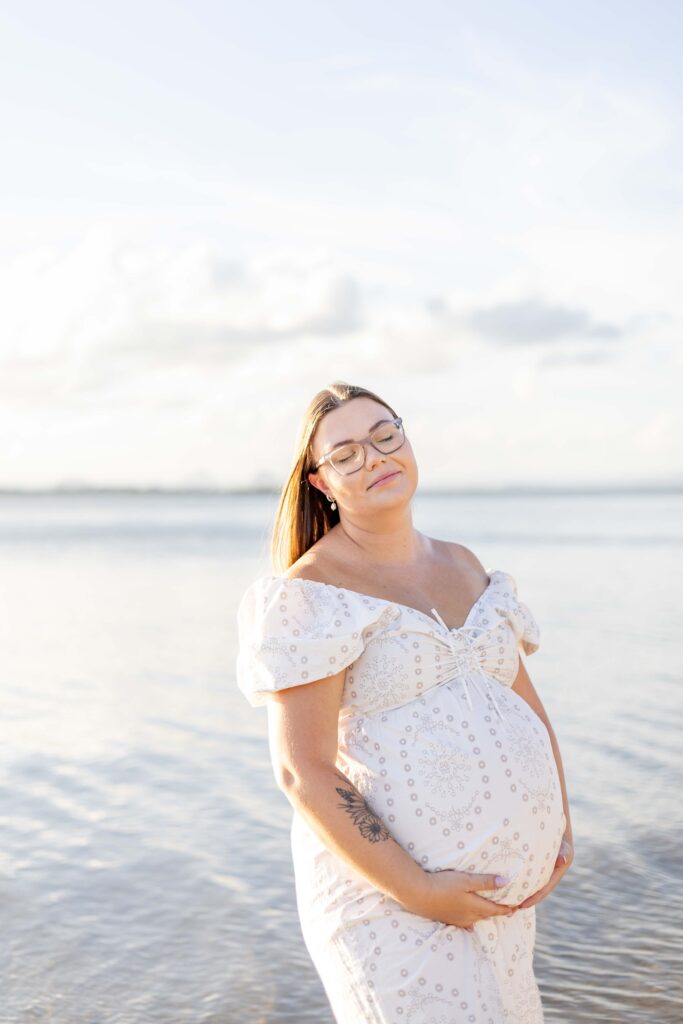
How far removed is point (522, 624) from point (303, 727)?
0.81 metres

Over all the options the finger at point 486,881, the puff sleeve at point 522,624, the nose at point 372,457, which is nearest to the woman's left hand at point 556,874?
the finger at point 486,881

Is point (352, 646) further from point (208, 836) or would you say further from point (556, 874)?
point (208, 836)

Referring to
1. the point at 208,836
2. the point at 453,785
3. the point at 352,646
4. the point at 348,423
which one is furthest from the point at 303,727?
the point at 208,836

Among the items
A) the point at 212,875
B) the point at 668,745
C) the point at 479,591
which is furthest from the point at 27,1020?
the point at 668,745

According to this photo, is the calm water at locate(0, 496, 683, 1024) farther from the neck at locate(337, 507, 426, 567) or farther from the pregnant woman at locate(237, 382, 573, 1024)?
the pregnant woman at locate(237, 382, 573, 1024)

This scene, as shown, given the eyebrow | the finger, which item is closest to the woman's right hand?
the finger

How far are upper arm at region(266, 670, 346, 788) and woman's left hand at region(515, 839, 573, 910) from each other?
0.64 metres

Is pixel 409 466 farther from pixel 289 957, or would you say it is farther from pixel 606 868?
pixel 606 868

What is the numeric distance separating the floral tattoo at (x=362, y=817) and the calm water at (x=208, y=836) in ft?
3.58

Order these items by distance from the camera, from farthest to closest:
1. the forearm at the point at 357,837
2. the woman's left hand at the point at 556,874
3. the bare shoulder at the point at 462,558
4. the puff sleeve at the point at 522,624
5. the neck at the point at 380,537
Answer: the bare shoulder at the point at 462,558 < the puff sleeve at the point at 522,624 < the neck at the point at 380,537 < the woman's left hand at the point at 556,874 < the forearm at the point at 357,837

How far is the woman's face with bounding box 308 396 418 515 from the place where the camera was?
116 inches

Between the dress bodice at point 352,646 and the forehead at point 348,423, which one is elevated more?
the forehead at point 348,423

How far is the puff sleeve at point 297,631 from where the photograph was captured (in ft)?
8.70

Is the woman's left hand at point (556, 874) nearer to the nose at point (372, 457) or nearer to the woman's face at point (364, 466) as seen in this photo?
the woman's face at point (364, 466)
